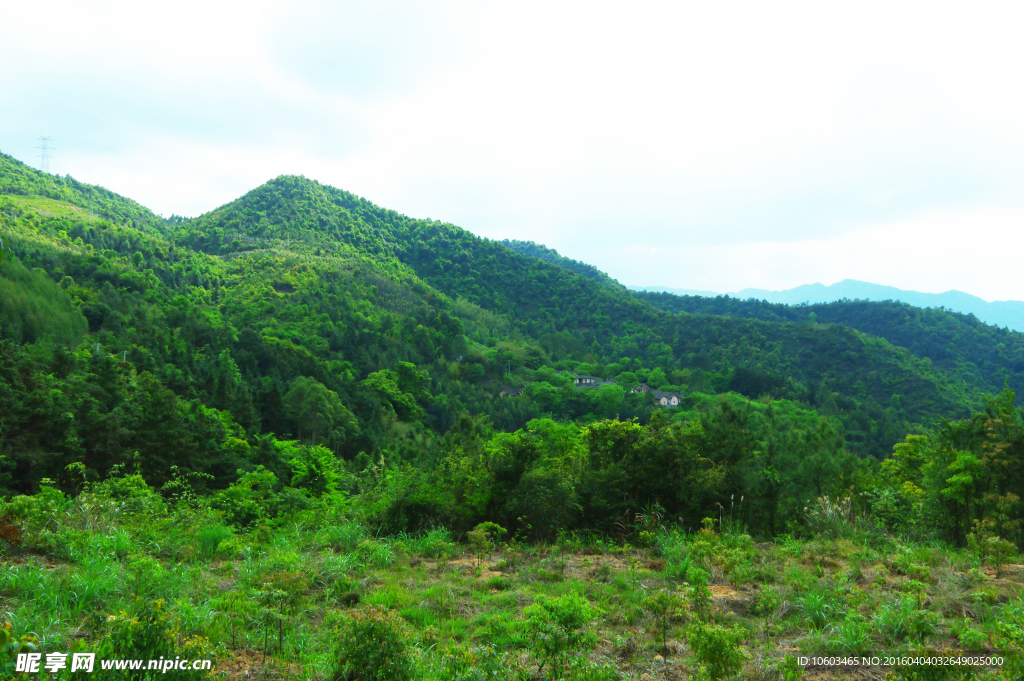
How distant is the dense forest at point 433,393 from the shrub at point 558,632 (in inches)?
5.0

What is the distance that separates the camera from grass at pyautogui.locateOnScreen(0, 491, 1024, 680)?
4500mm

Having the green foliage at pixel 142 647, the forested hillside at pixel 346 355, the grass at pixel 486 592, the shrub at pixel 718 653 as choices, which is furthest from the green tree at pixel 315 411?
the shrub at pixel 718 653

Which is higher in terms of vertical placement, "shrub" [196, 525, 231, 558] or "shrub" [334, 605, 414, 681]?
"shrub" [334, 605, 414, 681]

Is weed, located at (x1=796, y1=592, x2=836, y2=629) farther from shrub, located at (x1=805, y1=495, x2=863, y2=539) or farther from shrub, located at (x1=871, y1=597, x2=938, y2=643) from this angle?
A: shrub, located at (x1=805, y1=495, x2=863, y2=539)

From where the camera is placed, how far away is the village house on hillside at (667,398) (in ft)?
244

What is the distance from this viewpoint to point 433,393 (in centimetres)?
6838

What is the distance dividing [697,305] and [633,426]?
462ft

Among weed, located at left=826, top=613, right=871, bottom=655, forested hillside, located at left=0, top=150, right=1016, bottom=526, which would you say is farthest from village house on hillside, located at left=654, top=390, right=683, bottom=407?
weed, located at left=826, top=613, right=871, bottom=655

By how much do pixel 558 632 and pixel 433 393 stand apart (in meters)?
65.3

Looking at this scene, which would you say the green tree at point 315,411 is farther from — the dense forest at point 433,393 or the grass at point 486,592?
the grass at point 486,592

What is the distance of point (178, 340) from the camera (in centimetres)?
4700

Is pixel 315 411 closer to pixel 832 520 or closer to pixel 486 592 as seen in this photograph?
pixel 486 592

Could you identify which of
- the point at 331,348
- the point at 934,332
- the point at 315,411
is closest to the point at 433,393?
the point at 331,348

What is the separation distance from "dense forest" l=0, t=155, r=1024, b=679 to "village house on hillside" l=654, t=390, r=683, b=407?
5.91ft
